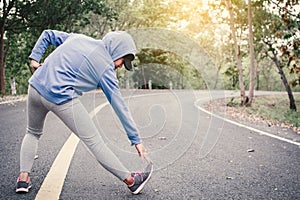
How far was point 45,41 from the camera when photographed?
3064 mm

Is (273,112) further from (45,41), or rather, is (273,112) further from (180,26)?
(180,26)

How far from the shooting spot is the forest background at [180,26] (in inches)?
362

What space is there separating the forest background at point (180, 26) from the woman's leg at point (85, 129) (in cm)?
256

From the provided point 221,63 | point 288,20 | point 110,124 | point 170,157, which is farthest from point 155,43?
point 221,63

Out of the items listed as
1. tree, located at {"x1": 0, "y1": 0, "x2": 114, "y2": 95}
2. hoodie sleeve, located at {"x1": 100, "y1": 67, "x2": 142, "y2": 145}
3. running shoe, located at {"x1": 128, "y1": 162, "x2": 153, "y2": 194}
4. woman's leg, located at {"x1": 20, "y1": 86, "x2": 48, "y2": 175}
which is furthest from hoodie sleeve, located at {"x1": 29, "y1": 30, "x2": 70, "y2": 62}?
tree, located at {"x1": 0, "y1": 0, "x2": 114, "y2": 95}

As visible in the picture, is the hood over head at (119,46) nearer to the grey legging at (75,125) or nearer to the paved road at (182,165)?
the grey legging at (75,125)

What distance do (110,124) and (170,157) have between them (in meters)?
3.05

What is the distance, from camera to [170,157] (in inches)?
177

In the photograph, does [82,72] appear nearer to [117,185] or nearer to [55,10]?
[117,185]

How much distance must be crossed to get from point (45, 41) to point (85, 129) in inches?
36.4

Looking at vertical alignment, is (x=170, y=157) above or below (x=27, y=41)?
below

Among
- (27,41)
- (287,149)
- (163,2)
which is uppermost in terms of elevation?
(163,2)

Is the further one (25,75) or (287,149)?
(25,75)

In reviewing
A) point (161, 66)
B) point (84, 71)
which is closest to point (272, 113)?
point (161, 66)
